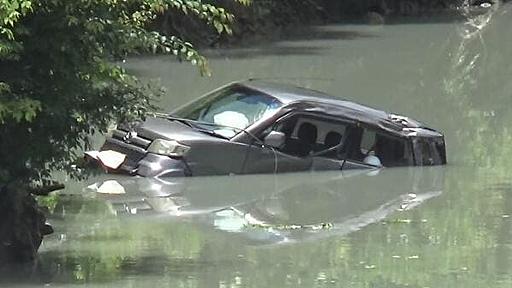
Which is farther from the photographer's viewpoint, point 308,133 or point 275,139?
point 308,133

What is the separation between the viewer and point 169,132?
1274 cm

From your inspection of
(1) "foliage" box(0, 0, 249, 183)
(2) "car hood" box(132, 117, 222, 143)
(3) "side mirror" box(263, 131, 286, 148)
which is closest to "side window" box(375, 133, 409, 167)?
(3) "side mirror" box(263, 131, 286, 148)

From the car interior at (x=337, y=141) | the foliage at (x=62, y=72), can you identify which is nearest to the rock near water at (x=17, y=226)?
the foliage at (x=62, y=72)

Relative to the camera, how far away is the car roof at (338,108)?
13306 millimetres

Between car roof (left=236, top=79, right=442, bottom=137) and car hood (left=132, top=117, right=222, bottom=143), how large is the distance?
1084 millimetres

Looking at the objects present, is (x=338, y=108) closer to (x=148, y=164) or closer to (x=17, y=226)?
(x=148, y=164)

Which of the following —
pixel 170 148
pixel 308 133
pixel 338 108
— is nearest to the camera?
pixel 170 148

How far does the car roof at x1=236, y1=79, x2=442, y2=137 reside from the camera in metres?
13.3

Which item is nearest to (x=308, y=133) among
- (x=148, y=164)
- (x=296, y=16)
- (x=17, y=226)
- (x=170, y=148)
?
(x=170, y=148)

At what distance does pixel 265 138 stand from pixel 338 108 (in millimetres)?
973

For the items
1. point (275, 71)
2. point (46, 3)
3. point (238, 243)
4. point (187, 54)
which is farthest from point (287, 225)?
point (275, 71)

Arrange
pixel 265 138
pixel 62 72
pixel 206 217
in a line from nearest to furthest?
pixel 62 72, pixel 206 217, pixel 265 138

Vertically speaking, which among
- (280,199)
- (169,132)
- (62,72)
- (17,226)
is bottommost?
(280,199)

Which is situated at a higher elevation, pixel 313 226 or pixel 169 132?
pixel 169 132
